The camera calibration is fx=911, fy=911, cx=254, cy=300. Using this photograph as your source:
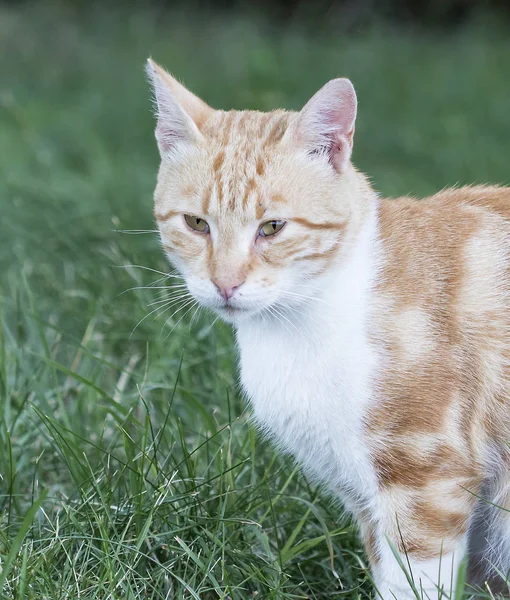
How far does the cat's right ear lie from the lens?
8.32 ft

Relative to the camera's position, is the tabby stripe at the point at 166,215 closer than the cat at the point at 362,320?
No

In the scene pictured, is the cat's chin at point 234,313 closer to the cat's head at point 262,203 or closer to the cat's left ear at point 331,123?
the cat's head at point 262,203

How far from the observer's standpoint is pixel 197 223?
249 centimetres

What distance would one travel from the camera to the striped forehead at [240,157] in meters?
2.39

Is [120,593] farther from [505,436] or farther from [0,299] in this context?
[0,299]

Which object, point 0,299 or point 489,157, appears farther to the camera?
point 489,157

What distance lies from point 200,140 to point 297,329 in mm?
599

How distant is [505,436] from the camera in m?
2.34

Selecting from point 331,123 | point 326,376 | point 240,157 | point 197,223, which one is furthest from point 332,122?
point 326,376

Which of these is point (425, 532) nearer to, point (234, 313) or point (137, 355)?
point (234, 313)

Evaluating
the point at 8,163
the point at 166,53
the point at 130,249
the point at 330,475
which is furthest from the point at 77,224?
the point at 166,53

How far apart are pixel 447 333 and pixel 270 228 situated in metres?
0.53

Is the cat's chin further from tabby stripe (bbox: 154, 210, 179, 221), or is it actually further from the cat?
tabby stripe (bbox: 154, 210, 179, 221)

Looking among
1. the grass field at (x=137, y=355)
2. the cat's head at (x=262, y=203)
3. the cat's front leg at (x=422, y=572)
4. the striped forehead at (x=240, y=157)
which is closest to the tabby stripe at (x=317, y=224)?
the cat's head at (x=262, y=203)
